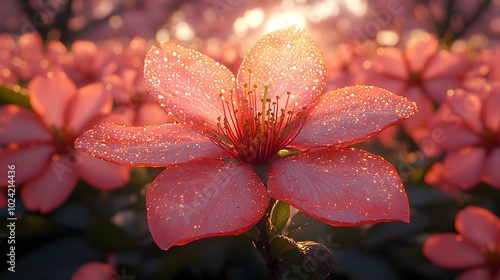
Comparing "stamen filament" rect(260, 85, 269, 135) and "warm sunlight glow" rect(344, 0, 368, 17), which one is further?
"warm sunlight glow" rect(344, 0, 368, 17)

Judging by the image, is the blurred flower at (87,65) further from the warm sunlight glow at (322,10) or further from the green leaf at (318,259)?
the warm sunlight glow at (322,10)

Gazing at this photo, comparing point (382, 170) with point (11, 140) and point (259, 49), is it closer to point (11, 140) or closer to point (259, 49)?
point (259, 49)

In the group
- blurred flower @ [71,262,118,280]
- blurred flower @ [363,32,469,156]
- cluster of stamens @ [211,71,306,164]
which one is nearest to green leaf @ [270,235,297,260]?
cluster of stamens @ [211,71,306,164]

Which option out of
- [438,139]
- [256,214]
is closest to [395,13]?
[438,139]

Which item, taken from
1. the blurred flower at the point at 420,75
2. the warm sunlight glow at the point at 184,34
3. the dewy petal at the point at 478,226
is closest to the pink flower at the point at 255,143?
the dewy petal at the point at 478,226

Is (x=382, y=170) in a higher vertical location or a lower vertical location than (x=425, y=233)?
higher

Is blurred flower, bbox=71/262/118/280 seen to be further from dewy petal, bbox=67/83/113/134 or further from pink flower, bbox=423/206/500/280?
pink flower, bbox=423/206/500/280
